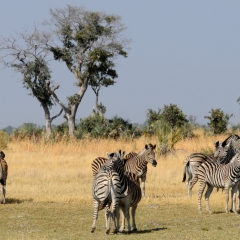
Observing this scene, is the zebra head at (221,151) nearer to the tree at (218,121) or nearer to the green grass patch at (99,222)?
the green grass patch at (99,222)

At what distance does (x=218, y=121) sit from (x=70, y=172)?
18120 millimetres

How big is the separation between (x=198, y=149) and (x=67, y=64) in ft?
57.1

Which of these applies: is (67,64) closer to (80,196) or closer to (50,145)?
(50,145)

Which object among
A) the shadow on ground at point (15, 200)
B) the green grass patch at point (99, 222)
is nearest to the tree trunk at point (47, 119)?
the shadow on ground at point (15, 200)

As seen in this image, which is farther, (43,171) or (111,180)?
(43,171)

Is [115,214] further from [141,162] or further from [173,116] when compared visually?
[173,116]

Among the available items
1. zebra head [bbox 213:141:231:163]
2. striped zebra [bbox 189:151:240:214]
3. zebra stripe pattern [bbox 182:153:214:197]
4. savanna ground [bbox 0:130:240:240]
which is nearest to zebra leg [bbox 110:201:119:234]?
savanna ground [bbox 0:130:240:240]

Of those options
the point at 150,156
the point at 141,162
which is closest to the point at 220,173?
the point at 150,156

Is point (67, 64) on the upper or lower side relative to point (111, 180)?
upper

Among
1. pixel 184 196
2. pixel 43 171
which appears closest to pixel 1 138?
pixel 43 171

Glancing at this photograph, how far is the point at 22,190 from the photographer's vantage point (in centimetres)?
1812

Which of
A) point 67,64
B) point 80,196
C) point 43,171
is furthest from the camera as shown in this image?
point 67,64

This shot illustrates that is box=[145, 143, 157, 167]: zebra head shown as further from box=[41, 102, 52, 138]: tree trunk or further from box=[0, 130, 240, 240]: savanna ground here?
box=[41, 102, 52, 138]: tree trunk

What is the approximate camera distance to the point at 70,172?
22391 millimetres
